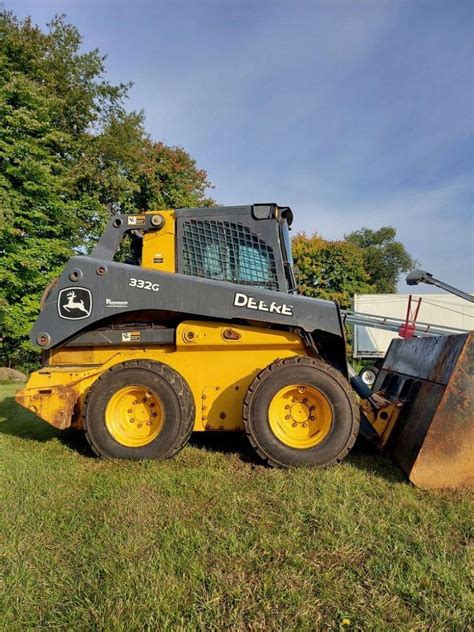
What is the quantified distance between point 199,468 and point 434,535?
6.68 feet

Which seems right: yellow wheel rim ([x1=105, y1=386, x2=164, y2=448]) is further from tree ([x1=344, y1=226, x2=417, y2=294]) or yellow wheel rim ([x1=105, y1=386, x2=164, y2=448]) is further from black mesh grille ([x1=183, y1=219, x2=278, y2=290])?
tree ([x1=344, y1=226, x2=417, y2=294])

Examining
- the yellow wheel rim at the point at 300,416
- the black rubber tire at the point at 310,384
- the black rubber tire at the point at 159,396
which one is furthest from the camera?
the black rubber tire at the point at 159,396

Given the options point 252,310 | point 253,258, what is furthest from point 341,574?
point 253,258

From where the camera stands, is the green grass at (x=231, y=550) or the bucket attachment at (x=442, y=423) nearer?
the green grass at (x=231, y=550)

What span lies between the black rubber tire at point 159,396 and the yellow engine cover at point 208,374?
254 millimetres

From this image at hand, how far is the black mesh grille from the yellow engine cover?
2.04ft

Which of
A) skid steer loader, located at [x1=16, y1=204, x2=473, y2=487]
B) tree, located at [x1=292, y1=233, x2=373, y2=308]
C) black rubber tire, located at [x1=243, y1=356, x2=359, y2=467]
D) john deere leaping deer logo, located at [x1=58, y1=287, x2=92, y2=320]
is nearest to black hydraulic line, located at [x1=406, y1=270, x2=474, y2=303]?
skid steer loader, located at [x1=16, y1=204, x2=473, y2=487]

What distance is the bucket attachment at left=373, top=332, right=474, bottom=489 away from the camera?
10.9ft

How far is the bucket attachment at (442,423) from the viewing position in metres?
3.31

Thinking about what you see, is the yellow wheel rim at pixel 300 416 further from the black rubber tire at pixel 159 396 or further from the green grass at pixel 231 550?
the black rubber tire at pixel 159 396

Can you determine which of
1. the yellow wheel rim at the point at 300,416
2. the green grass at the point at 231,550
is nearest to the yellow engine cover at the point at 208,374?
the yellow wheel rim at the point at 300,416

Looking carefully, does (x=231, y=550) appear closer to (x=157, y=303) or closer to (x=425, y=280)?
(x=157, y=303)

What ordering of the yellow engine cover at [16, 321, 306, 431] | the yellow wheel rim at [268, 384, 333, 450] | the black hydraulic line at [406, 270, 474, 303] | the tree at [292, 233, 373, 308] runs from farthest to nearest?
the tree at [292, 233, 373, 308]
the black hydraulic line at [406, 270, 474, 303]
the yellow engine cover at [16, 321, 306, 431]
the yellow wheel rim at [268, 384, 333, 450]

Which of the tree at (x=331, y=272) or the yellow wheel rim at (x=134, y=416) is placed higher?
the tree at (x=331, y=272)
